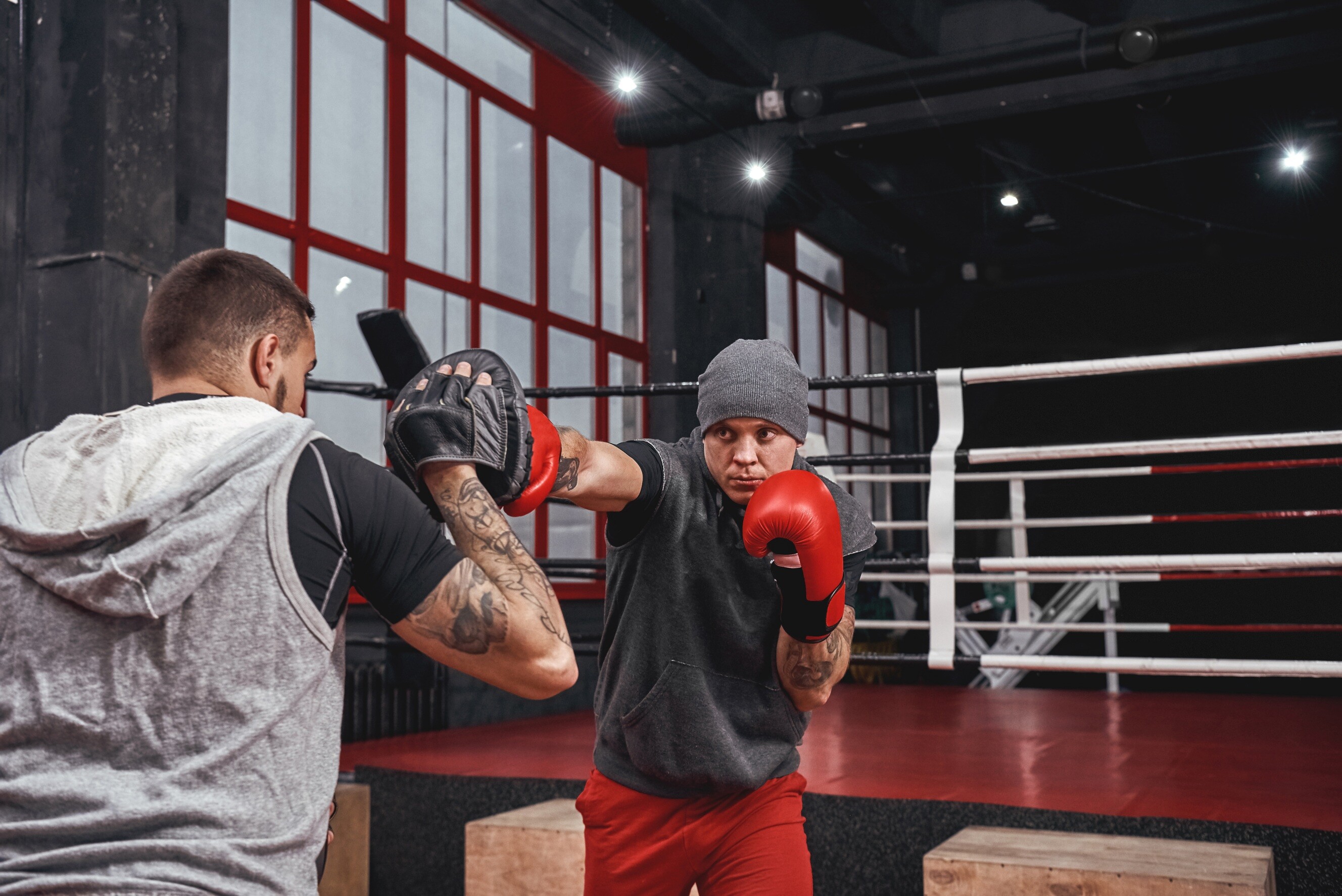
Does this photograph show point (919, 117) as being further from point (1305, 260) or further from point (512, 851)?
point (512, 851)

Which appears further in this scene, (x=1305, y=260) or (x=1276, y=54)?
(x=1305, y=260)

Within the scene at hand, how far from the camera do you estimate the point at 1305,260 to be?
9211mm

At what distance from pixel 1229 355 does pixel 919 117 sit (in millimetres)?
4688

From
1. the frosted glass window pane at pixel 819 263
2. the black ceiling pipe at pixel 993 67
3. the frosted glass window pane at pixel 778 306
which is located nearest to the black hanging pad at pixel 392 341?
the black ceiling pipe at pixel 993 67

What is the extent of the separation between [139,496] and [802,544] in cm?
86

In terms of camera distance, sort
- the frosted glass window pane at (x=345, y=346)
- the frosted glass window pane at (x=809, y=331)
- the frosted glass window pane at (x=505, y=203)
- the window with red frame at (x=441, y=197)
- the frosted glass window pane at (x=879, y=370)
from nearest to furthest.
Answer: the window with red frame at (x=441, y=197) < the frosted glass window pane at (x=345, y=346) < the frosted glass window pane at (x=505, y=203) < the frosted glass window pane at (x=809, y=331) < the frosted glass window pane at (x=879, y=370)

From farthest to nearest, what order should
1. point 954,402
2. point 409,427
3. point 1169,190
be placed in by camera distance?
point 1169,190 < point 954,402 < point 409,427

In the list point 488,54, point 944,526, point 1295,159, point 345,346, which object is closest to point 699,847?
point 944,526

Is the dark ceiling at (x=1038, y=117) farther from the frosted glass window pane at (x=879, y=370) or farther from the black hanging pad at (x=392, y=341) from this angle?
the black hanging pad at (x=392, y=341)

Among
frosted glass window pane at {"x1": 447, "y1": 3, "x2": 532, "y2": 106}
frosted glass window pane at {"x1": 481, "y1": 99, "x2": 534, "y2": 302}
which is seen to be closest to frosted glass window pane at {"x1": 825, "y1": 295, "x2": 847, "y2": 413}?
frosted glass window pane at {"x1": 481, "y1": 99, "x2": 534, "y2": 302}

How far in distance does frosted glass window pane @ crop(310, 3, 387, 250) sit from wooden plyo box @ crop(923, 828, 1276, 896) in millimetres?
4295

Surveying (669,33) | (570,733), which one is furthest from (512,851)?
(669,33)

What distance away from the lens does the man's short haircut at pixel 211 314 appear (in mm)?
1080

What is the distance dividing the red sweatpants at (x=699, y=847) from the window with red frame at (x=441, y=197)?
3780 mm
